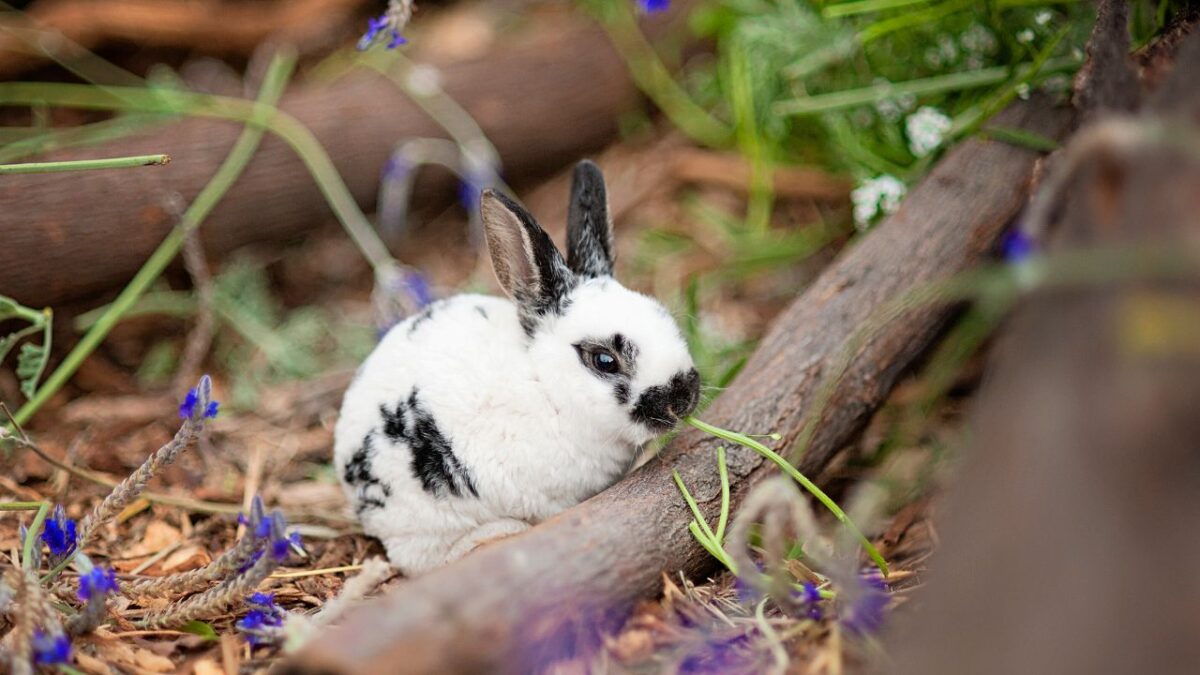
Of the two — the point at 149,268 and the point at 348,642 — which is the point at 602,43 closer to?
the point at 149,268

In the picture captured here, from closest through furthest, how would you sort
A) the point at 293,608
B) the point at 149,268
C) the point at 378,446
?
the point at 293,608, the point at 378,446, the point at 149,268

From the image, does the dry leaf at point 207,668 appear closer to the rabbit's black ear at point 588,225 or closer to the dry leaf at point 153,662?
the dry leaf at point 153,662

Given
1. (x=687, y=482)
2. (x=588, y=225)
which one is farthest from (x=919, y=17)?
(x=687, y=482)

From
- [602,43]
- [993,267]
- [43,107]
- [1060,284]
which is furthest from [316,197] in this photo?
[1060,284]

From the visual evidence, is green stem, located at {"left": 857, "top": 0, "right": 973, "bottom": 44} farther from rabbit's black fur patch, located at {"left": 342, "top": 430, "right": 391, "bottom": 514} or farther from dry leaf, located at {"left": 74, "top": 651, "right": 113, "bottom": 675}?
dry leaf, located at {"left": 74, "top": 651, "right": 113, "bottom": 675}

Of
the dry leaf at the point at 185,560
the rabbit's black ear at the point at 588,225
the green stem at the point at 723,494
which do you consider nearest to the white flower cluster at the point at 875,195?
the rabbit's black ear at the point at 588,225

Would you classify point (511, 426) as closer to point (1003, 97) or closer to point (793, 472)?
point (793, 472)

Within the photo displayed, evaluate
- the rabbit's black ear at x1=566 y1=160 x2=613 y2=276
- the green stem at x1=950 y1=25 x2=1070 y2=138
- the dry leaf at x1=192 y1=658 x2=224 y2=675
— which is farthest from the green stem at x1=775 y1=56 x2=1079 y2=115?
the dry leaf at x1=192 y1=658 x2=224 y2=675
